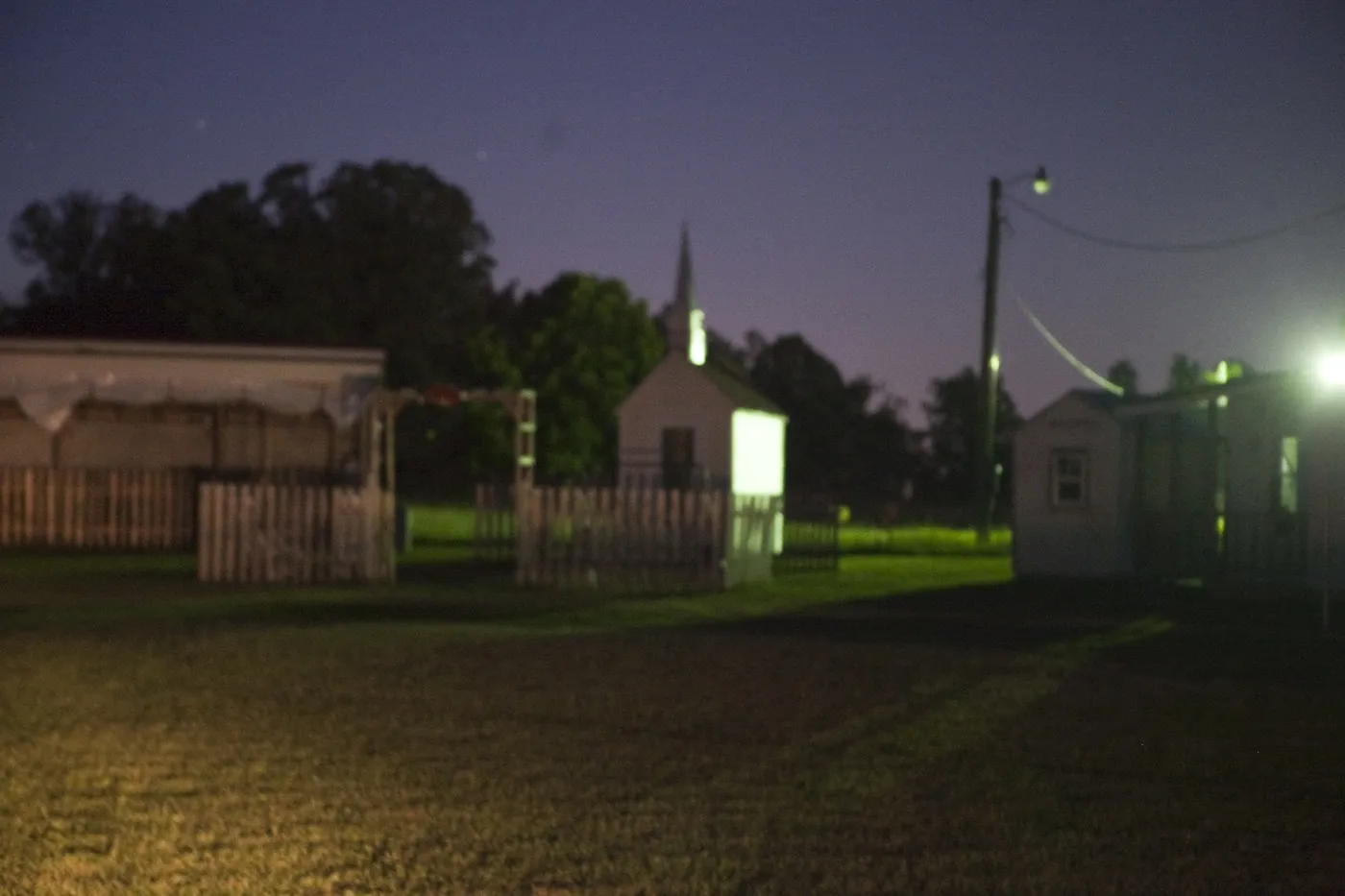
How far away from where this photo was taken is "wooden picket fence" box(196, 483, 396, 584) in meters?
24.1

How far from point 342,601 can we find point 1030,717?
1128cm

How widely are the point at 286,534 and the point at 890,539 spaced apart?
753 inches

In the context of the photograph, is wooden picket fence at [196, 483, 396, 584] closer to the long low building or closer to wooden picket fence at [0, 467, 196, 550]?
wooden picket fence at [0, 467, 196, 550]

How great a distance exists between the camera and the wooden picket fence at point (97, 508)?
31.0 meters

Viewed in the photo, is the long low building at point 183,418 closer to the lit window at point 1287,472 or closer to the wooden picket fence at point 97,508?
the wooden picket fence at point 97,508

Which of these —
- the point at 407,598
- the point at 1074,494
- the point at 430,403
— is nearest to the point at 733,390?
the point at 1074,494

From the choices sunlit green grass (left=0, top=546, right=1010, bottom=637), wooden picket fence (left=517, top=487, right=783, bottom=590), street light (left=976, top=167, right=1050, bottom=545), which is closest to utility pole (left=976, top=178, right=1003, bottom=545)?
street light (left=976, top=167, right=1050, bottom=545)

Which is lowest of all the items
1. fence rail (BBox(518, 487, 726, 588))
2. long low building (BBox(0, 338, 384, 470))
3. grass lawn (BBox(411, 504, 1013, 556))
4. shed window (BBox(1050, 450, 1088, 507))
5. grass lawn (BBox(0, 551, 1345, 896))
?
grass lawn (BBox(0, 551, 1345, 896))

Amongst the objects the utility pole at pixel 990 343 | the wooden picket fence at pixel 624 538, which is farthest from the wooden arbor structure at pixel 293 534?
the utility pole at pixel 990 343

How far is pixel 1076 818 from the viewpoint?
876 cm

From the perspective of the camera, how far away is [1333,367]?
2166cm

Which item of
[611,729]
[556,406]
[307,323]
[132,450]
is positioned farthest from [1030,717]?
[307,323]

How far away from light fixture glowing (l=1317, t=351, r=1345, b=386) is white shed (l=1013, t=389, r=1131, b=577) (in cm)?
666

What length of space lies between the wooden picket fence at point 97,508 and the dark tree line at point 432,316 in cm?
1738
